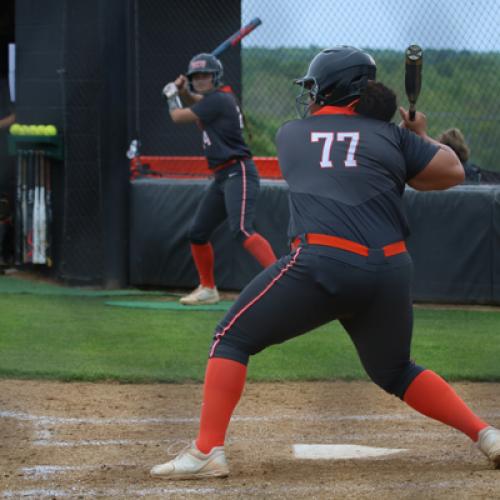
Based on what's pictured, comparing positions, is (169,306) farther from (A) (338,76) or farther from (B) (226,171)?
(A) (338,76)

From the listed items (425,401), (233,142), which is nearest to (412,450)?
(425,401)

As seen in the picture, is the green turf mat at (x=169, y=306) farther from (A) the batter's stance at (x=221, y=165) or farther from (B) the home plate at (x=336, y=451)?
(B) the home plate at (x=336, y=451)

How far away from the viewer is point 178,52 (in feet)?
35.4

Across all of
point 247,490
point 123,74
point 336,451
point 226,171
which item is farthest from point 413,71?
point 123,74

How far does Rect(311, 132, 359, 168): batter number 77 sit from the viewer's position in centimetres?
341

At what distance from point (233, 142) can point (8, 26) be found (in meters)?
5.24

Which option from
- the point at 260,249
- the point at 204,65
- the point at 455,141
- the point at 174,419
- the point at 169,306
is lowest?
the point at 169,306

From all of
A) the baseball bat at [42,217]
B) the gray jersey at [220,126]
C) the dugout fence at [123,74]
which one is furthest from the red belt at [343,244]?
the baseball bat at [42,217]

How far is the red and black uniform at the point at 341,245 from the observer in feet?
11.0

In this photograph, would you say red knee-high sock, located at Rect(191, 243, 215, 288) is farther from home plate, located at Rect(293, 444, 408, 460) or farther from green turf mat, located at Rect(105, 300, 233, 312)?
home plate, located at Rect(293, 444, 408, 460)

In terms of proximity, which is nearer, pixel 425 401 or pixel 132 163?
pixel 425 401

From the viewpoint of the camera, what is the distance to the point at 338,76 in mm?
3504

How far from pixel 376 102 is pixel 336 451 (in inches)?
50.0

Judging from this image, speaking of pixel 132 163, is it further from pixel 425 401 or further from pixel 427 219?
pixel 425 401
